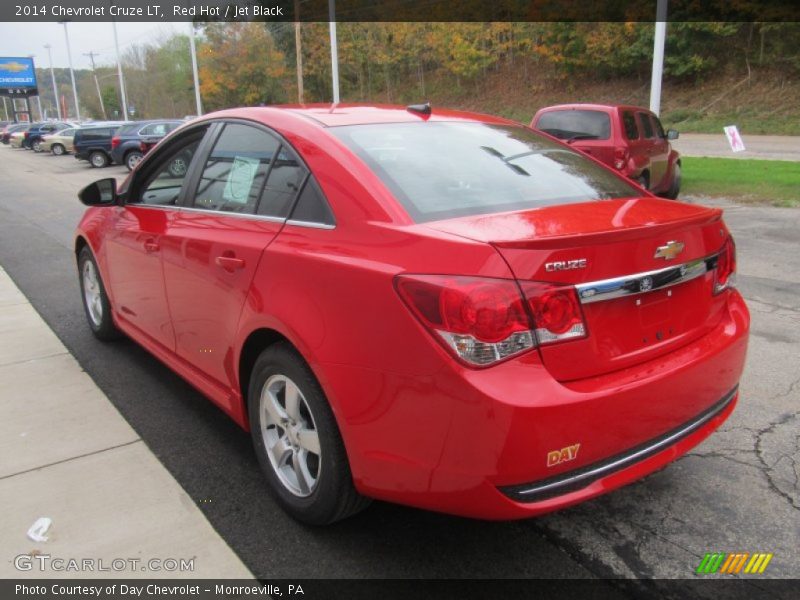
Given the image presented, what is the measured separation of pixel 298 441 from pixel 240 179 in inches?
50.8

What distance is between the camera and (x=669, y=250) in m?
2.31

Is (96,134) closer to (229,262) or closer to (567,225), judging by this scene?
(229,262)

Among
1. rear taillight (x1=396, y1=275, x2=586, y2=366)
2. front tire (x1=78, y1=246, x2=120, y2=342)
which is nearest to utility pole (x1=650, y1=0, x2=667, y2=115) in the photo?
front tire (x1=78, y1=246, x2=120, y2=342)

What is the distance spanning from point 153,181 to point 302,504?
2322 millimetres

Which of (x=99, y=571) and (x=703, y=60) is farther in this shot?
(x=703, y=60)

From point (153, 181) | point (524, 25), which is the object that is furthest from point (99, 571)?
point (524, 25)

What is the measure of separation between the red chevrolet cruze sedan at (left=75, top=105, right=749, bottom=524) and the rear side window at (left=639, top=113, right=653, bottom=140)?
8918 millimetres

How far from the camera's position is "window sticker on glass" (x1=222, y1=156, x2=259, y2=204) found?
304cm

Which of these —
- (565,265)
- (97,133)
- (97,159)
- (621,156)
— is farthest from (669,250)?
(97,133)

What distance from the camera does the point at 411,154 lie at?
2.78 metres

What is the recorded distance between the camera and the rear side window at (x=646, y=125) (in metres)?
11.3

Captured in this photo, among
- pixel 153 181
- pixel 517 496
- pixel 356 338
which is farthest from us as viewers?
pixel 153 181

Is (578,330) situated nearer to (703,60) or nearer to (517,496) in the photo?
(517,496)

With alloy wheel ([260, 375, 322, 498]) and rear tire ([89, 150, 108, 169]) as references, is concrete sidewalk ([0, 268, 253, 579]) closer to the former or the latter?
alloy wheel ([260, 375, 322, 498])
